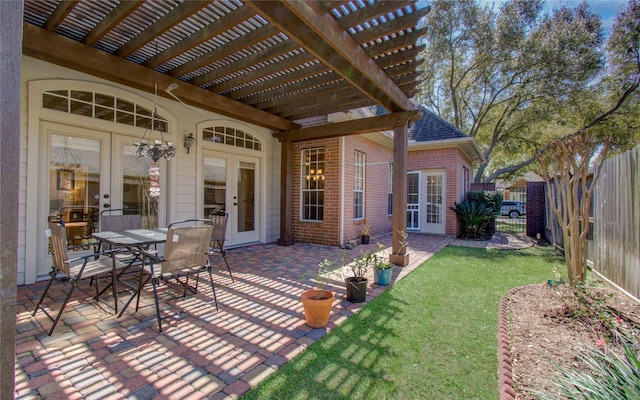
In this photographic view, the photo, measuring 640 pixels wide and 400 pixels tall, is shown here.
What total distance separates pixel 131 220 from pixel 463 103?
19.1 meters

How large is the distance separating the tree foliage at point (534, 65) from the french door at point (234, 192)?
11477mm

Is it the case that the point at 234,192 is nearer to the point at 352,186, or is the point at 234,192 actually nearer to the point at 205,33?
the point at 352,186

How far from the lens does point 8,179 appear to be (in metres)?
1.25

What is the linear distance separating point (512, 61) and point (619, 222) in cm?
1347

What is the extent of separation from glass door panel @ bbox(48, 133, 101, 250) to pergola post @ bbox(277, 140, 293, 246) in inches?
149

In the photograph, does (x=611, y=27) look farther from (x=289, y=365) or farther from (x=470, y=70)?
(x=289, y=365)

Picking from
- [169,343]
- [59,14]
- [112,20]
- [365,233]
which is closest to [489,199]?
[365,233]

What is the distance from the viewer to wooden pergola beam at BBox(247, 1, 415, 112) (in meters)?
2.80

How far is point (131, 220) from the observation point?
4539 mm

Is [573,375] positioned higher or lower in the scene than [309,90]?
lower

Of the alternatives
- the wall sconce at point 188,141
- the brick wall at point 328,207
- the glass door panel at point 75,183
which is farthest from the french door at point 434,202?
the glass door panel at point 75,183

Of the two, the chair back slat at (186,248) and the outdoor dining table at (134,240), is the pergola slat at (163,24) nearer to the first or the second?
the chair back slat at (186,248)

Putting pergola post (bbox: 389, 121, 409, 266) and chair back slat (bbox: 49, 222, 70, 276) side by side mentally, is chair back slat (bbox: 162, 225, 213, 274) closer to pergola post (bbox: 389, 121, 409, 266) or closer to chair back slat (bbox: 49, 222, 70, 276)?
chair back slat (bbox: 49, 222, 70, 276)

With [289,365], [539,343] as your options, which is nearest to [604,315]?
[539,343]
